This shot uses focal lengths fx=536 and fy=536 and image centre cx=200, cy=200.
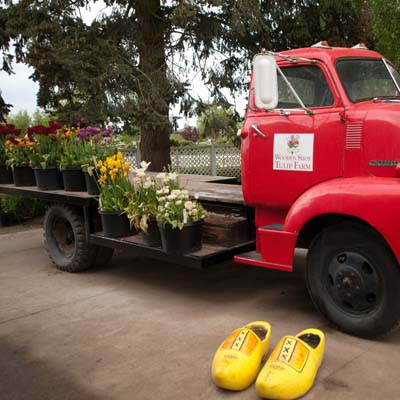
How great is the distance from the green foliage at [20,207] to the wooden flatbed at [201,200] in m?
3.27

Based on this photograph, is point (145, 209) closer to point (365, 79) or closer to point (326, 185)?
point (326, 185)

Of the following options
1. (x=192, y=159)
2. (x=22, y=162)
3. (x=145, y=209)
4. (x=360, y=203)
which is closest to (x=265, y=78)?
(x=360, y=203)

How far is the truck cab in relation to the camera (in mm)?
3729

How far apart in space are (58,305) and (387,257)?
9.77 feet

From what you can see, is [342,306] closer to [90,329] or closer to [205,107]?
[90,329]

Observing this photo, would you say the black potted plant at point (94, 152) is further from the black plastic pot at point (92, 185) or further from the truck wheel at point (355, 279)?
the truck wheel at point (355, 279)

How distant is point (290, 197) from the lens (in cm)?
433

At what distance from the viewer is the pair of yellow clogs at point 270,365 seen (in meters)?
3.10

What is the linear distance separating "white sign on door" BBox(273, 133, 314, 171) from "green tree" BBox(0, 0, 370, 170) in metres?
6.19

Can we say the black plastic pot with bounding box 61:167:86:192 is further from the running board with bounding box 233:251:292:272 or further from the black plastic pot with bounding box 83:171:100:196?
the running board with bounding box 233:251:292:272

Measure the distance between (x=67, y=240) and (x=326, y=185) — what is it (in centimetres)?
353

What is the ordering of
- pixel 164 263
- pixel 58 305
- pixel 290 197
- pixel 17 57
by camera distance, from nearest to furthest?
pixel 290 197 < pixel 58 305 < pixel 164 263 < pixel 17 57

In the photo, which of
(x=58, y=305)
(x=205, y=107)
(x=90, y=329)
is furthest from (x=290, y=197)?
(x=205, y=107)

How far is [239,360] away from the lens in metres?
3.30
